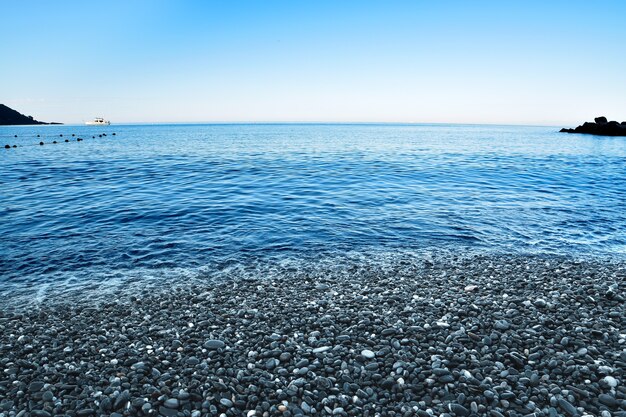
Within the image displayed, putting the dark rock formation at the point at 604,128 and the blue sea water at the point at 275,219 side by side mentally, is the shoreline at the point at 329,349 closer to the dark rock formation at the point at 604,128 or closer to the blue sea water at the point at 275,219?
the blue sea water at the point at 275,219

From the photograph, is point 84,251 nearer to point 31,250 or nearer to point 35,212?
point 31,250

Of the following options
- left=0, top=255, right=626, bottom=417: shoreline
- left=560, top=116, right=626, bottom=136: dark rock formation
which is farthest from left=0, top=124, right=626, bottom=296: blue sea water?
left=560, top=116, right=626, bottom=136: dark rock formation

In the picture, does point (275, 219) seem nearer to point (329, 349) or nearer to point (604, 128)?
point (329, 349)

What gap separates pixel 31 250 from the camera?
14.4 metres

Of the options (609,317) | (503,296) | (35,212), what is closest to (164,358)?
(503,296)

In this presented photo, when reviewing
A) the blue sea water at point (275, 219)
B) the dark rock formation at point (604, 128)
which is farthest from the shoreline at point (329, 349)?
the dark rock formation at point (604, 128)

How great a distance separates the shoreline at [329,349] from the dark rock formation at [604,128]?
152m

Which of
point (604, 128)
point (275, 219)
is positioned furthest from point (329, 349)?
point (604, 128)

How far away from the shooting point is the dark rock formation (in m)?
123

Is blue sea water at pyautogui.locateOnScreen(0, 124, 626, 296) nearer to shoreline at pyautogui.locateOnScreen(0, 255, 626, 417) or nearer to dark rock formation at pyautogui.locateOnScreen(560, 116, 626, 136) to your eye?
shoreline at pyautogui.locateOnScreen(0, 255, 626, 417)

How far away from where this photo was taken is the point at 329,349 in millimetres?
7500

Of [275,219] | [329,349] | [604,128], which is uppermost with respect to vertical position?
[604,128]

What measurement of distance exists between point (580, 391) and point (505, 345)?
153 centimetres

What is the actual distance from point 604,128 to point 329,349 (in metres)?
166
